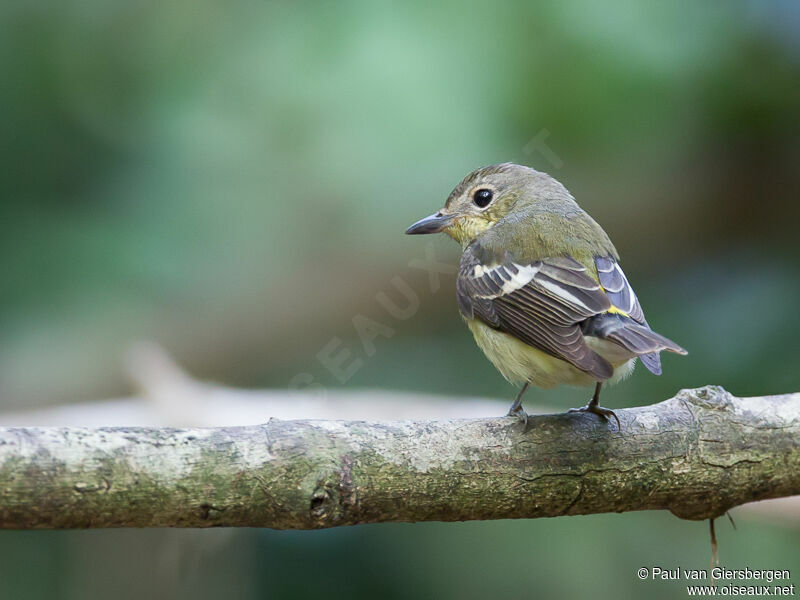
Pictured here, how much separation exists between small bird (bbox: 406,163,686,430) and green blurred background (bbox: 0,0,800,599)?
1.18 meters

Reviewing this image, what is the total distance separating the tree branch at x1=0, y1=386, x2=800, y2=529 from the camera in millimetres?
1954

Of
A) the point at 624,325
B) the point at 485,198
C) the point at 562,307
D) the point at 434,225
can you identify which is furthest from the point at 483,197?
the point at 624,325

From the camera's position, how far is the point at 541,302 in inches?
116

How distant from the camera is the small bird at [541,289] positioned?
272cm

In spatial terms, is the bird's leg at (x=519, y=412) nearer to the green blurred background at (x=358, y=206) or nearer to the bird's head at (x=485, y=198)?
the bird's head at (x=485, y=198)

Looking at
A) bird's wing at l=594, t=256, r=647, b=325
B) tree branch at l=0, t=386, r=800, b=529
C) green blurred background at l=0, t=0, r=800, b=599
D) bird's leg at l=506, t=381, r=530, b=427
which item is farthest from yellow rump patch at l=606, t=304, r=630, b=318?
green blurred background at l=0, t=0, r=800, b=599

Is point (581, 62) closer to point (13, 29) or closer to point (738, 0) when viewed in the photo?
point (738, 0)

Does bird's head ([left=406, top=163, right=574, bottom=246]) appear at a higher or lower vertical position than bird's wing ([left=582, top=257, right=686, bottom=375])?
higher

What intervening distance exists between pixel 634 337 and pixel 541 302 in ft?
1.31

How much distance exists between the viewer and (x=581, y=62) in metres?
4.89

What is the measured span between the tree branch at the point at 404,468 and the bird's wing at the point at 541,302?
22 centimetres

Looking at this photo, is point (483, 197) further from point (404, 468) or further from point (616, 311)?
point (404, 468)

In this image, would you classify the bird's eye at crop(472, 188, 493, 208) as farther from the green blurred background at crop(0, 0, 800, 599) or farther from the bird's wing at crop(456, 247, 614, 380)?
the green blurred background at crop(0, 0, 800, 599)

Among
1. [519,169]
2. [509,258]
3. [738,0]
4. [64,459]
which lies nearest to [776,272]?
[738,0]
